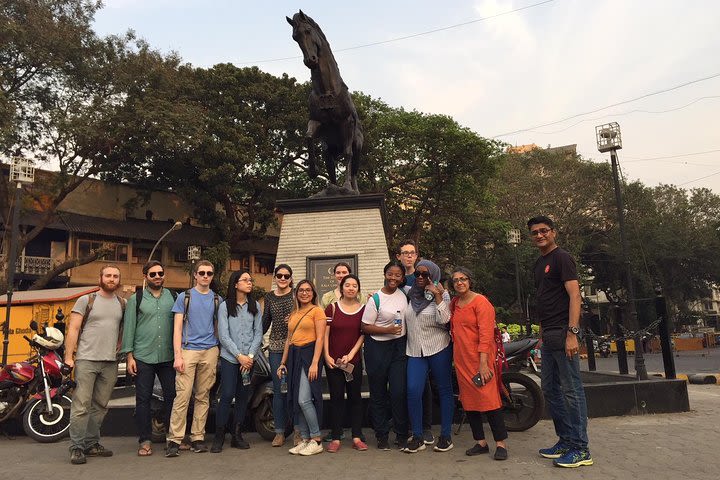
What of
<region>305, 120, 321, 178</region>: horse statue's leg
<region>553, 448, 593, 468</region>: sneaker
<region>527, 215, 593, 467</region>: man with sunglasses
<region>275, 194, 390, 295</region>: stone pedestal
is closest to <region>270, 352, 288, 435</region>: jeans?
<region>527, 215, 593, 467</region>: man with sunglasses

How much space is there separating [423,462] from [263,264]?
3241 cm

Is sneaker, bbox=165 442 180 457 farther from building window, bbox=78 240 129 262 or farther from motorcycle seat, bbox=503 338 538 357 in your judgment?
building window, bbox=78 240 129 262

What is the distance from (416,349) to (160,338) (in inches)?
92.5

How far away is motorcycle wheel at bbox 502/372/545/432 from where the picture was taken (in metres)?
5.57

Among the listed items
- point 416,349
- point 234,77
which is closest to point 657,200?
point 234,77

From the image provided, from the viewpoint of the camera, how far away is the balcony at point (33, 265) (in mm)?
26000

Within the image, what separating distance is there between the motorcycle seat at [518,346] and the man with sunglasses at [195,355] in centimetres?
318

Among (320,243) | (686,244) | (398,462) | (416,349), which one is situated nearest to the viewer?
(398,462)

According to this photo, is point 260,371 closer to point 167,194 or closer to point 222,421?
point 222,421

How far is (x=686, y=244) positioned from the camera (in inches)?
1430

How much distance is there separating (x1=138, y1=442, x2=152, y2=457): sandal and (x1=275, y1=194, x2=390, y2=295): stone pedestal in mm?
3873

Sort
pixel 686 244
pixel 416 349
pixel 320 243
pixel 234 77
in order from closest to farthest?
1. pixel 416 349
2. pixel 320 243
3. pixel 234 77
4. pixel 686 244

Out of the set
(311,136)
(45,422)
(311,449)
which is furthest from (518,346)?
(45,422)

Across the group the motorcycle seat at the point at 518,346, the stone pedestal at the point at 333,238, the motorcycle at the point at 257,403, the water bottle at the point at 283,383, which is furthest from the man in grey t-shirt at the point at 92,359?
the motorcycle seat at the point at 518,346
